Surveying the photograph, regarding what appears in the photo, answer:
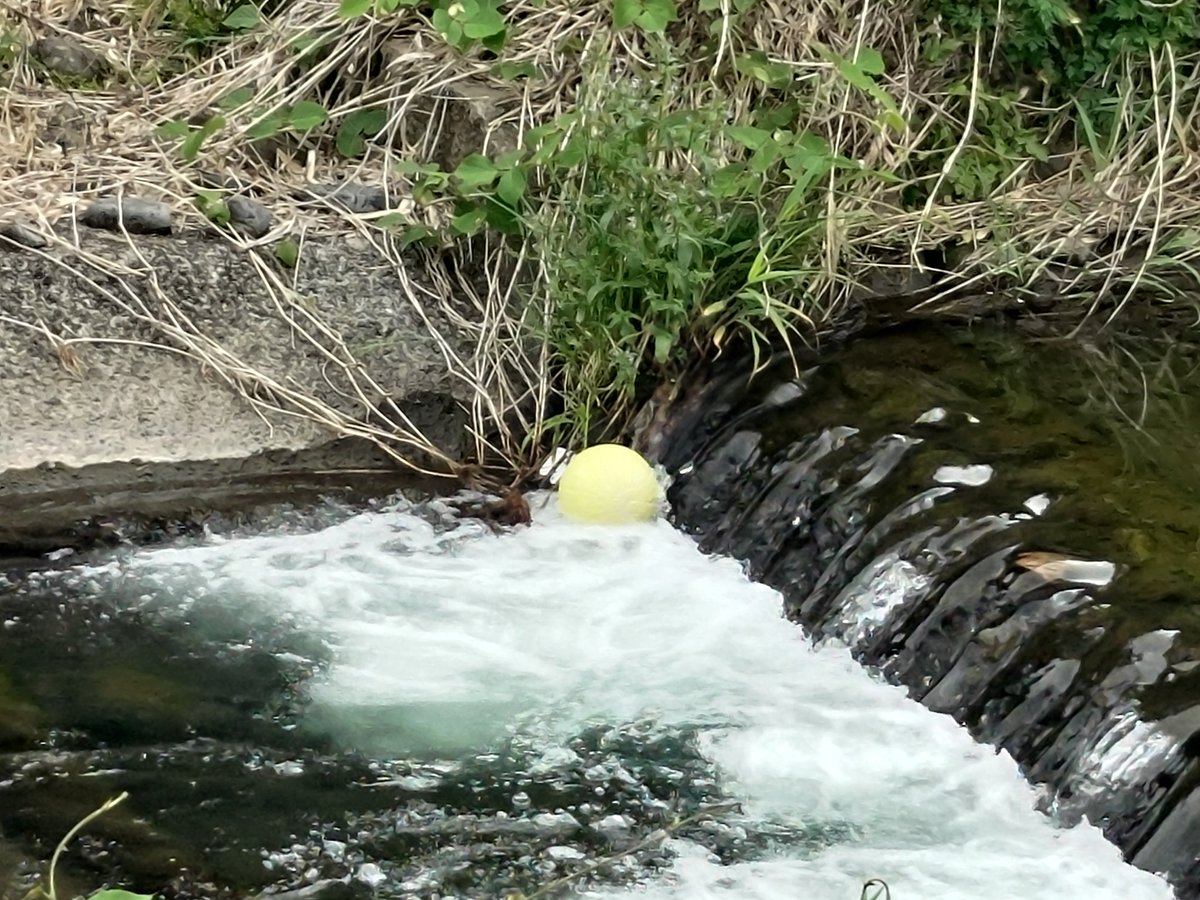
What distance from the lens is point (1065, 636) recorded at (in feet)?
8.65

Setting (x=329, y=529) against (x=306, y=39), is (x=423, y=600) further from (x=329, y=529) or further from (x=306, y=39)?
(x=306, y=39)

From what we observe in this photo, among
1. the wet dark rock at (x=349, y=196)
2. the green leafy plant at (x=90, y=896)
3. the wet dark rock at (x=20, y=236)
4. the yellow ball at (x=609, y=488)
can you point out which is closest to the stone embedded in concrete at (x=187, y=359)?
the wet dark rock at (x=20, y=236)

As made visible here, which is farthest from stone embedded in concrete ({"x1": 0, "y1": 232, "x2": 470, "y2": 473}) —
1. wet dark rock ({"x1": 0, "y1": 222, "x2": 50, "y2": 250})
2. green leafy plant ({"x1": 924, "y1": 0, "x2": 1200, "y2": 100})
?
green leafy plant ({"x1": 924, "y1": 0, "x2": 1200, "y2": 100})

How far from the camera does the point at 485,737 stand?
2680 millimetres

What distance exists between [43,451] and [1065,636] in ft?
7.81

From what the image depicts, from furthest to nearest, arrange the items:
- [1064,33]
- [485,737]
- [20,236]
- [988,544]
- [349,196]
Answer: [1064,33], [349,196], [20,236], [988,544], [485,737]

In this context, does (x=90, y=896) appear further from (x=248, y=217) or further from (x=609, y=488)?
(x=248, y=217)

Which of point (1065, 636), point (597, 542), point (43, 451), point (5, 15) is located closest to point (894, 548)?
point (1065, 636)

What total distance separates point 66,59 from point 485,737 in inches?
122

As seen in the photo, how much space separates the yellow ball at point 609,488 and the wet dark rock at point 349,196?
3.62ft

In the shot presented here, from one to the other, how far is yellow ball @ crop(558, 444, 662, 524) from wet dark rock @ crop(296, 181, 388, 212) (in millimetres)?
1102

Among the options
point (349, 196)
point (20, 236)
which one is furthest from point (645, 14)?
point (20, 236)

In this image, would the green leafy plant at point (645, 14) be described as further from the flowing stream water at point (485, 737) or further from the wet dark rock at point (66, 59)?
the wet dark rock at point (66, 59)

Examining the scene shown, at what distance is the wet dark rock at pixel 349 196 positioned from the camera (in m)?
4.15
